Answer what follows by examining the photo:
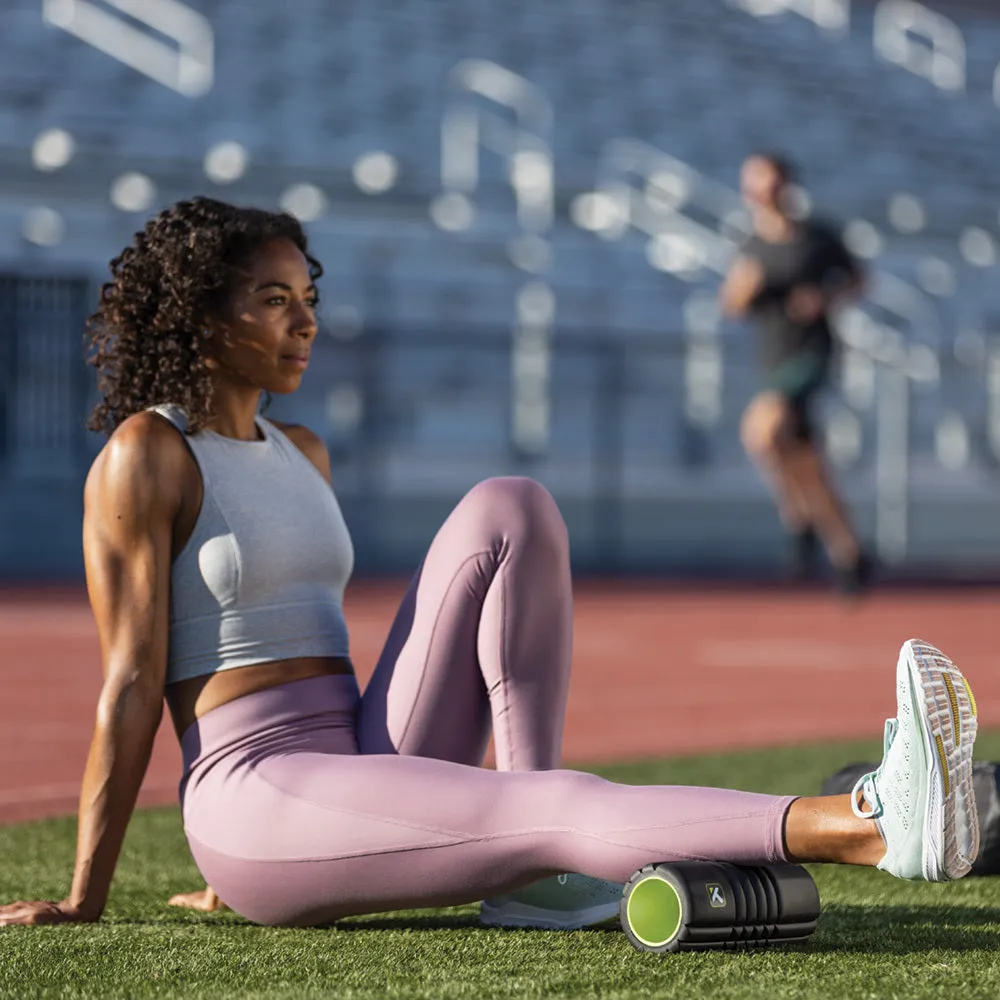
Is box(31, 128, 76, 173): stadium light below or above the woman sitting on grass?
above

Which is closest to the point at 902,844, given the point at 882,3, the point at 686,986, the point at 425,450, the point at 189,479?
the point at 686,986

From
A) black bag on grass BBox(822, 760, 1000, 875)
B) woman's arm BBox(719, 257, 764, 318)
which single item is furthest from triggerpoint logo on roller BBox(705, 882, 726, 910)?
woman's arm BBox(719, 257, 764, 318)

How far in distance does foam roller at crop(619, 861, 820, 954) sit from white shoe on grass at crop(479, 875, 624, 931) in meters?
0.23

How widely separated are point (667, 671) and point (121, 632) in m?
5.60

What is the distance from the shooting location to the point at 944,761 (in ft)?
7.79

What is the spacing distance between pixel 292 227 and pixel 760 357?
295 inches

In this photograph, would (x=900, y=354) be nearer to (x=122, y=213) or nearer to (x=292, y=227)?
(x=122, y=213)

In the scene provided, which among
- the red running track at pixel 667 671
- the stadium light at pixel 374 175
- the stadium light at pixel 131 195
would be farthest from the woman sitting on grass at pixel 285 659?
the stadium light at pixel 374 175

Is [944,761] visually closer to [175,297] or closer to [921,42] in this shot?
[175,297]

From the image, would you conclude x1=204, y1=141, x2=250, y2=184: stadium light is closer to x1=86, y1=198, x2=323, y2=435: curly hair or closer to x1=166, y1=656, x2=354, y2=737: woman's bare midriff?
x1=86, y1=198, x2=323, y2=435: curly hair

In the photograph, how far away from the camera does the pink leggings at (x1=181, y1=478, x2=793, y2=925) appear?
103 inches

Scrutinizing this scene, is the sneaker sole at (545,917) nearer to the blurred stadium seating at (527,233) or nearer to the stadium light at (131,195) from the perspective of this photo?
the blurred stadium seating at (527,233)

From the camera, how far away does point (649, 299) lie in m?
20.0

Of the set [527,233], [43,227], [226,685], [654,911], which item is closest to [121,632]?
[226,685]
